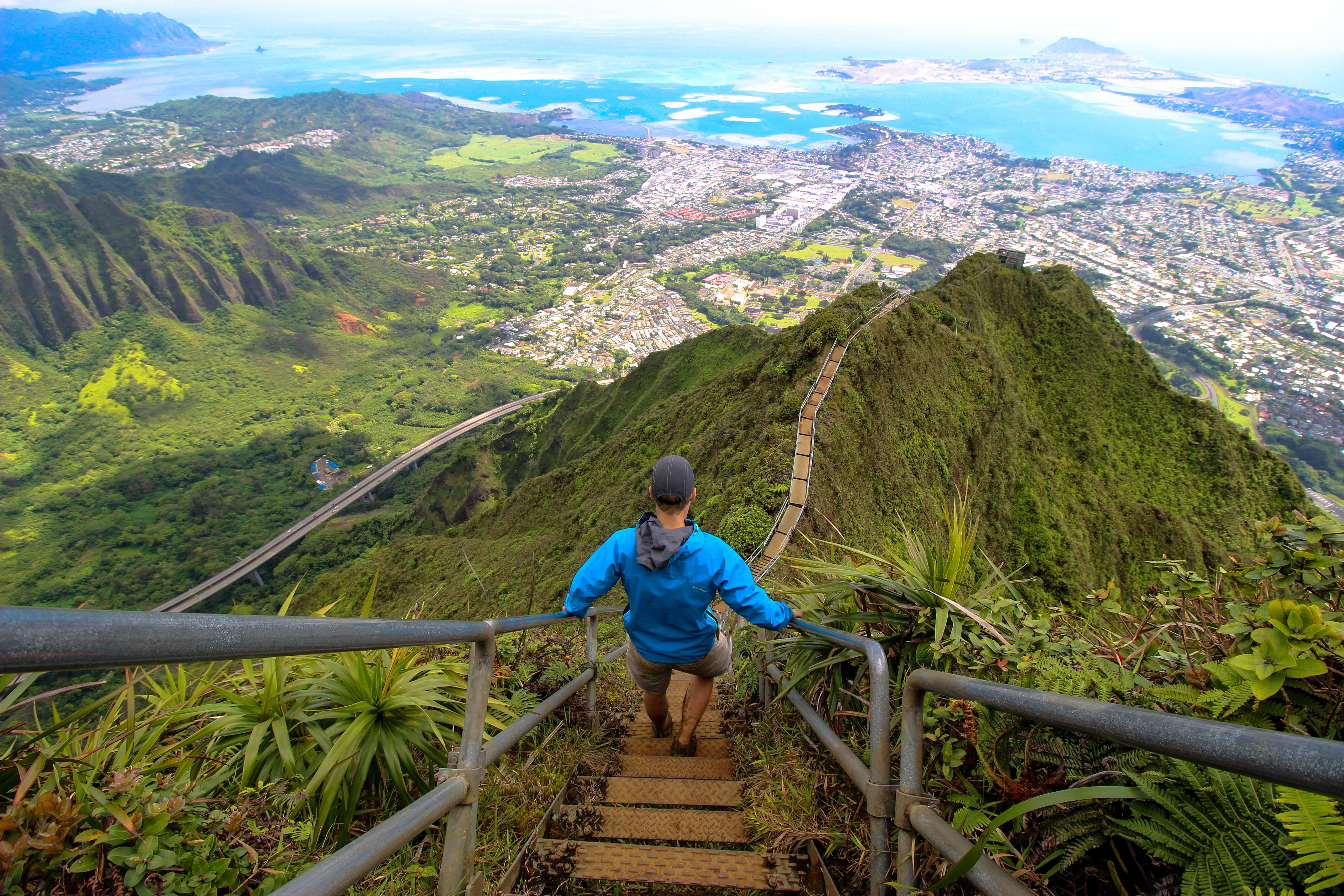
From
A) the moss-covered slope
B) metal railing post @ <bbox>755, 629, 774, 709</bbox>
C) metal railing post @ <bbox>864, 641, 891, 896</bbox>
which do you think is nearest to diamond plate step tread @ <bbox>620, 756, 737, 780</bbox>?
metal railing post @ <bbox>755, 629, 774, 709</bbox>

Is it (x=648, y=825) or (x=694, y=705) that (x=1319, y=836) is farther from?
(x=694, y=705)

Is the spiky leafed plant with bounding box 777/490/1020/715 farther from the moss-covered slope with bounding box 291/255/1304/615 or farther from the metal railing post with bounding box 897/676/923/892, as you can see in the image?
the moss-covered slope with bounding box 291/255/1304/615

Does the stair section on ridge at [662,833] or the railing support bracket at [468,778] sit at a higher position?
the railing support bracket at [468,778]

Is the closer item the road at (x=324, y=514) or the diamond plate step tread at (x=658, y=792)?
the diamond plate step tread at (x=658, y=792)

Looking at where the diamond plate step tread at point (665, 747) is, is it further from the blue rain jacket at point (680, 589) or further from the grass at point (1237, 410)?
the grass at point (1237, 410)

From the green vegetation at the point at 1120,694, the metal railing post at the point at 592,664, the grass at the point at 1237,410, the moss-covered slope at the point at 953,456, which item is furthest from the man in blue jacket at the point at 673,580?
the grass at the point at 1237,410
